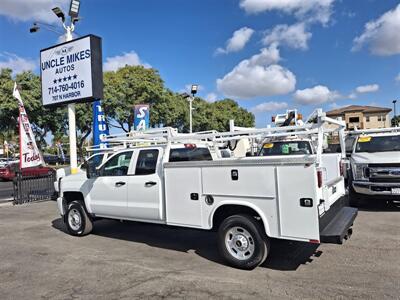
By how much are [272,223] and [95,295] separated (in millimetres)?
2426

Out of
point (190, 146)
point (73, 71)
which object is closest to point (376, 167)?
point (190, 146)

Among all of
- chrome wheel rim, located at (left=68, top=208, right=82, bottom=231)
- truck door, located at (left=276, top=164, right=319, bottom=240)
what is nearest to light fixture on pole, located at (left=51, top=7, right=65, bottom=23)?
chrome wheel rim, located at (left=68, top=208, right=82, bottom=231)

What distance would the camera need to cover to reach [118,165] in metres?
7.32

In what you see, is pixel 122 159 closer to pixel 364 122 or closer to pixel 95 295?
pixel 95 295

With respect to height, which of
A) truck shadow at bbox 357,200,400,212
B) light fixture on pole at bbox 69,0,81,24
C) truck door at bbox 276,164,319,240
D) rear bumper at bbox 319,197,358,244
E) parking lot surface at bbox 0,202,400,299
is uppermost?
light fixture on pole at bbox 69,0,81,24

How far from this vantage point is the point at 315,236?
4801mm

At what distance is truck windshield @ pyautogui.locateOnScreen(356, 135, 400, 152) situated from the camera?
10.2 metres

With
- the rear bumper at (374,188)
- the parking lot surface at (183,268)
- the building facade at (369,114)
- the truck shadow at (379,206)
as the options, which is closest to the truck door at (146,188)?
the parking lot surface at (183,268)

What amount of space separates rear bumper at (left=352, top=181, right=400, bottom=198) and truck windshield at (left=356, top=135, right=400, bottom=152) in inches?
56.2

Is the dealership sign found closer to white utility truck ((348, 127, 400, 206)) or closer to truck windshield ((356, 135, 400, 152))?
white utility truck ((348, 127, 400, 206))

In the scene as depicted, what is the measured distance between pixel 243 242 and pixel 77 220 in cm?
416

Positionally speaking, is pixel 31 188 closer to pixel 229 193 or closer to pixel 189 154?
pixel 189 154

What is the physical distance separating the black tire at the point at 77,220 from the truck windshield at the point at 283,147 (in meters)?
5.36

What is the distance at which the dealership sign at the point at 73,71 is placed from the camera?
10992mm
